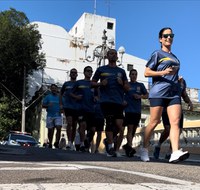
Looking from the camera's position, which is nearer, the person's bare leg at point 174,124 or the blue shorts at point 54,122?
the person's bare leg at point 174,124

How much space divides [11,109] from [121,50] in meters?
19.9

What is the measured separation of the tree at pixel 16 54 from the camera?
40.0 m

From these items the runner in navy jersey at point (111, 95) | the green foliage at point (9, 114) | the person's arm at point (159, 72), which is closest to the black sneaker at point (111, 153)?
the runner in navy jersey at point (111, 95)

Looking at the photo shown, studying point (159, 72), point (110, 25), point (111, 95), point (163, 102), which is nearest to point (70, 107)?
point (111, 95)

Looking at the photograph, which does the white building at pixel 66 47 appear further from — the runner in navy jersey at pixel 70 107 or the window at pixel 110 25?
the runner in navy jersey at pixel 70 107

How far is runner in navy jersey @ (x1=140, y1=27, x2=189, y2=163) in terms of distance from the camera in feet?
20.5

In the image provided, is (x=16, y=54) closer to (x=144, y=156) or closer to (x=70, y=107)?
(x=70, y=107)

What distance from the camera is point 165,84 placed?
6402 mm

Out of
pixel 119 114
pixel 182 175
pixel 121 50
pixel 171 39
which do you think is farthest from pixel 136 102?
pixel 121 50

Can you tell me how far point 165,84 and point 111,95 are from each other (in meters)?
1.71

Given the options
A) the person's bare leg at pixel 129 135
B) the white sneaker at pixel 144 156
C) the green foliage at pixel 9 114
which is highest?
the green foliage at pixel 9 114

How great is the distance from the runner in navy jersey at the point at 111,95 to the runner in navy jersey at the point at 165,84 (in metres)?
1.38

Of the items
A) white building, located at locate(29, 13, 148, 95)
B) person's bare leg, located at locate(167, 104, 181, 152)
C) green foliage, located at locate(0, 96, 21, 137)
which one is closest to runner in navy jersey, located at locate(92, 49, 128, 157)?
person's bare leg, located at locate(167, 104, 181, 152)

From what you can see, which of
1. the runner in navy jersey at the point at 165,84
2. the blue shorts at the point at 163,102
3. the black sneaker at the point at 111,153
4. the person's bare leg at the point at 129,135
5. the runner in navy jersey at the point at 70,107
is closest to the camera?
the runner in navy jersey at the point at 165,84
